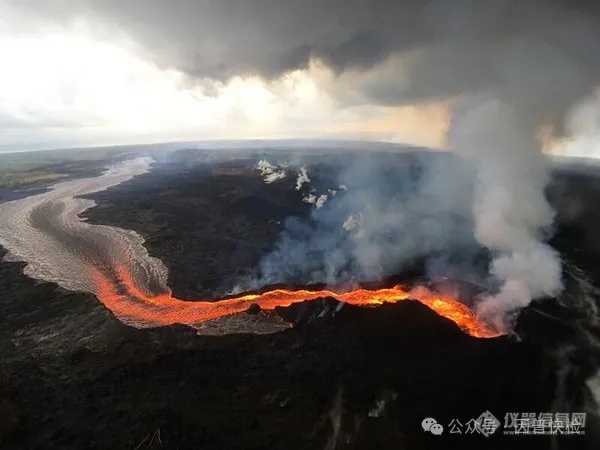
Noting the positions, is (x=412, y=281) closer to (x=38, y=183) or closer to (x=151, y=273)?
(x=151, y=273)

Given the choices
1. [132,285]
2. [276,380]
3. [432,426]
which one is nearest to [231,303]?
[276,380]

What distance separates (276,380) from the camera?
31.1 m

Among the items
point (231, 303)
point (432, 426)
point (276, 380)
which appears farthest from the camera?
point (231, 303)

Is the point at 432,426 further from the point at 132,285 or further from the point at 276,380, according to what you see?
the point at 132,285

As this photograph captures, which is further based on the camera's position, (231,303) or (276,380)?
(231,303)

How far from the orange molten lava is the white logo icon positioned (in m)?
13.6

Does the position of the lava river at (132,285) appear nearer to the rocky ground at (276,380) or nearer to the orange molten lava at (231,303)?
the orange molten lava at (231,303)

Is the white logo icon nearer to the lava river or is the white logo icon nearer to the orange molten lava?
the lava river

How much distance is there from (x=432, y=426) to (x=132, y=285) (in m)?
38.2

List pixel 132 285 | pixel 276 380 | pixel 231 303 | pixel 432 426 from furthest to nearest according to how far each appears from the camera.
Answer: pixel 132 285 → pixel 231 303 → pixel 276 380 → pixel 432 426

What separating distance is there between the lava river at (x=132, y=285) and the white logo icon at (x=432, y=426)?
1201cm

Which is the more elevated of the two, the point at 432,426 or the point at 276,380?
the point at 276,380

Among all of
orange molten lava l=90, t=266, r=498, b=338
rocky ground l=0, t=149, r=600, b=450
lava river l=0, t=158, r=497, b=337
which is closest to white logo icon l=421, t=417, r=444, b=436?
rocky ground l=0, t=149, r=600, b=450

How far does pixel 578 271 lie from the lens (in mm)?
51875
